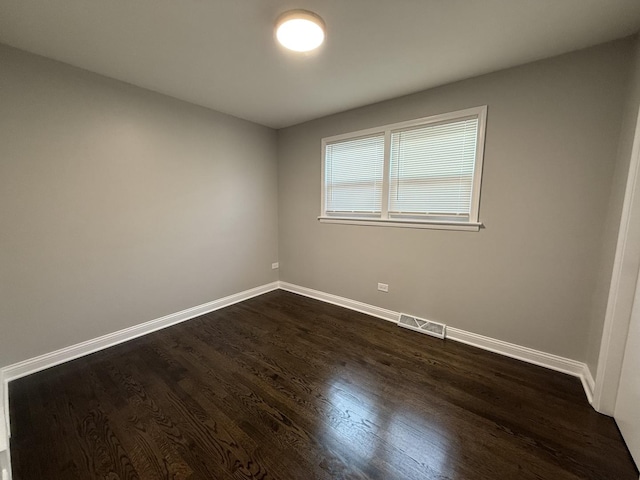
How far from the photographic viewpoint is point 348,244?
10.9 feet

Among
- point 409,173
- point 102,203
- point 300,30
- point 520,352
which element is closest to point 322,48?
point 300,30

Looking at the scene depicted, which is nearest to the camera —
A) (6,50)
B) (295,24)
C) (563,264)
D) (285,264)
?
(295,24)

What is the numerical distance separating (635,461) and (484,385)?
729 millimetres

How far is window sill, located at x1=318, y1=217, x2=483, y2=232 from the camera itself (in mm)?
2432

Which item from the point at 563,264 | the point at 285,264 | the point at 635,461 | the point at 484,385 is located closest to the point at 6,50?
the point at 285,264

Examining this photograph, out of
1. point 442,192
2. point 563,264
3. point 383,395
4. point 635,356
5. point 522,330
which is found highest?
point 442,192

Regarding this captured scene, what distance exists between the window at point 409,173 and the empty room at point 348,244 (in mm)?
23

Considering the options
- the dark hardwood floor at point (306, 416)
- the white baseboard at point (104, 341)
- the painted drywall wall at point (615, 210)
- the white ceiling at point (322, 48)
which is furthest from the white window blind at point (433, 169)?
the white baseboard at point (104, 341)

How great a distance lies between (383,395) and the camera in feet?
6.03

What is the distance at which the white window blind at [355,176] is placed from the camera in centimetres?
303

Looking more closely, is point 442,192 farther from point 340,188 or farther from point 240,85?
point 240,85

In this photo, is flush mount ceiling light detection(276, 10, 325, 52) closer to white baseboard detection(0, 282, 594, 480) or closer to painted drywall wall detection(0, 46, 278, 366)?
painted drywall wall detection(0, 46, 278, 366)

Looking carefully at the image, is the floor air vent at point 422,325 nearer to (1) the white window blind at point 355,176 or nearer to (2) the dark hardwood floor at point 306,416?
(2) the dark hardwood floor at point 306,416

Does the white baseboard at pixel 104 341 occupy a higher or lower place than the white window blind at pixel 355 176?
lower
